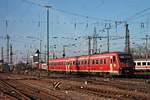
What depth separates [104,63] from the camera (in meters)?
43.1

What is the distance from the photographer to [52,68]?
2943 inches

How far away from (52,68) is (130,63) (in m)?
35.8

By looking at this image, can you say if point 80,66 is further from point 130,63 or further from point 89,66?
point 130,63

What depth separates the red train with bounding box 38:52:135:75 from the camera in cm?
4031

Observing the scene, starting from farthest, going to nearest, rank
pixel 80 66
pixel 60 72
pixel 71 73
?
pixel 60 72, pixel 71 73, pixel 80 66

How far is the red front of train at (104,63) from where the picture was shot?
40.3 meters

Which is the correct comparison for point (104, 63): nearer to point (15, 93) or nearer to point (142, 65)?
point (15, 93)

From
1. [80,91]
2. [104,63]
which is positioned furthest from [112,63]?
[80,91]

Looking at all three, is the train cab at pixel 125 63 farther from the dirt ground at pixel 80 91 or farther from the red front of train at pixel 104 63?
the dirt ground at pixel 80 91

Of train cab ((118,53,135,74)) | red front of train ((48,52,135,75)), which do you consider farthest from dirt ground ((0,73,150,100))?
red front of train ((48,52,135,75))

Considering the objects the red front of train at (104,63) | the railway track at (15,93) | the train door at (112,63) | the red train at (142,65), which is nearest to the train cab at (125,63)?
the red front of train at (104,63)

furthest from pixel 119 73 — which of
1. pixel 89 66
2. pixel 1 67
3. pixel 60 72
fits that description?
pixel 1 67

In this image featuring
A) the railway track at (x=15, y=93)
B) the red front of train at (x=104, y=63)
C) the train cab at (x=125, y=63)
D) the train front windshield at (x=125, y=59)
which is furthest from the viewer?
the train front windshield at (x=125, y=59)

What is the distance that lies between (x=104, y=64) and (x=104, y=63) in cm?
13
